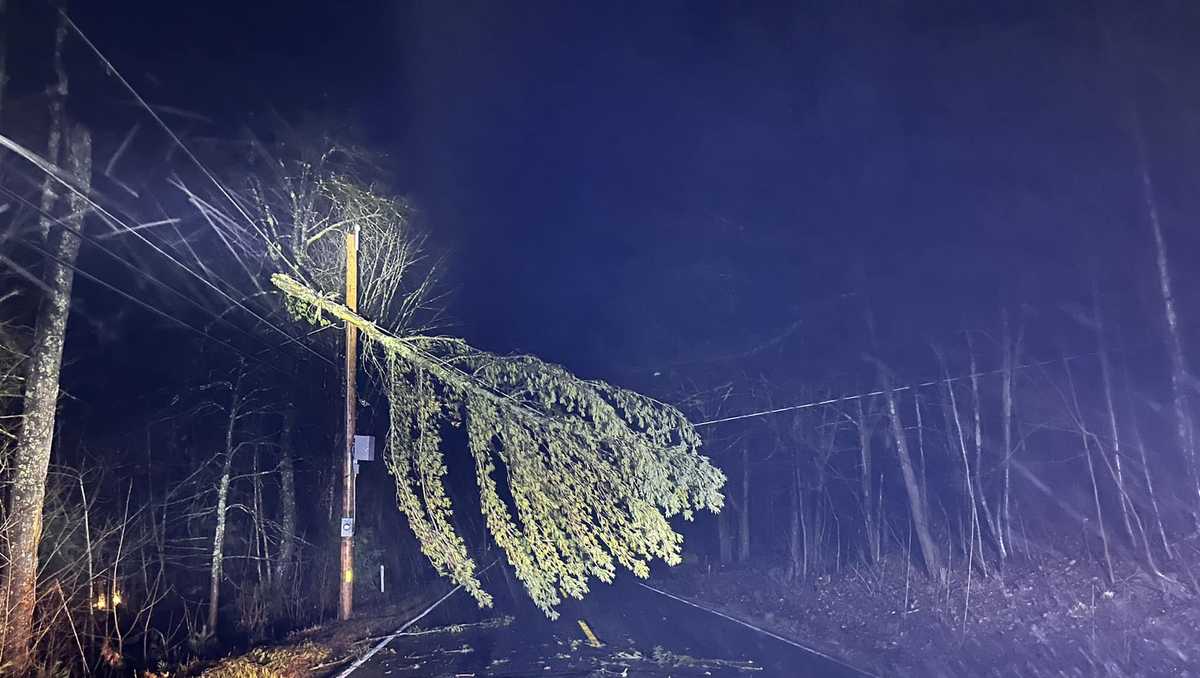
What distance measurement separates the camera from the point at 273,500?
2967cm

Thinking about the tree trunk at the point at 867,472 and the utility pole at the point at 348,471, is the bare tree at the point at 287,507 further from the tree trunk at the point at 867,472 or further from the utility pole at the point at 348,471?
the tree trunk at the point at 867,472

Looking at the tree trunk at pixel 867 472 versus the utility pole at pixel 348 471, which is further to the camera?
the tree trunk at pixel 867 472

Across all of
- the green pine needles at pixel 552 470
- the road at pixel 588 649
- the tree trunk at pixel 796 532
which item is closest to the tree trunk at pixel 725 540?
the tree trunk at pixel 796 532

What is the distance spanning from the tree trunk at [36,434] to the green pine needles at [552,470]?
550 centimetres

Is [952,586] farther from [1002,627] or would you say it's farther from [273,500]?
[273,500]

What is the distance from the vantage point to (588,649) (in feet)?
44.3

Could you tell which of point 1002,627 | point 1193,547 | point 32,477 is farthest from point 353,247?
Result: point 1193,547

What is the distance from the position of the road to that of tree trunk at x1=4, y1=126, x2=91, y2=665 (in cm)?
430

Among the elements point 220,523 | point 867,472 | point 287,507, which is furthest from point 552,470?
point 867,472

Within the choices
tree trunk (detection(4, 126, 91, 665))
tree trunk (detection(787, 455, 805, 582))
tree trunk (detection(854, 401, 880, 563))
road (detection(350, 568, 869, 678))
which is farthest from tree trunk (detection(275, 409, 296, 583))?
tree trunk (detection(854, 401, 880, 563))

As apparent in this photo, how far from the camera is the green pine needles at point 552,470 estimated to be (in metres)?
7.14

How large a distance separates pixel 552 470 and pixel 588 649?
7.23 meters

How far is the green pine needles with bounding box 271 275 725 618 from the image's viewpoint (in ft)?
23.4

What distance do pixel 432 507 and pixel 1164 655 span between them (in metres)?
11.4
